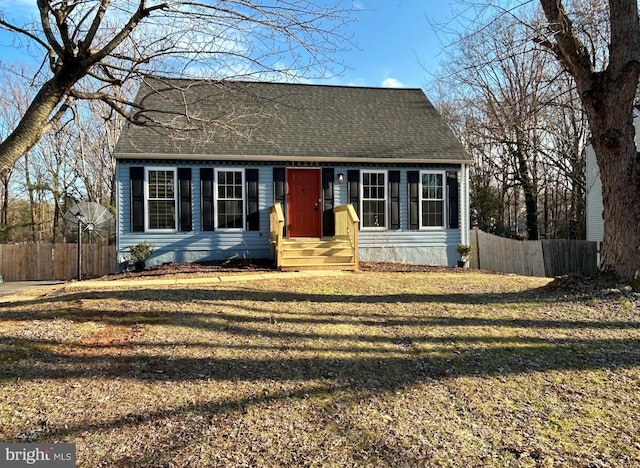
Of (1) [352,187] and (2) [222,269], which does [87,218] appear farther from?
(1) [352,187]

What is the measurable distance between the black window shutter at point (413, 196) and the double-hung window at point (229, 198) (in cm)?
476

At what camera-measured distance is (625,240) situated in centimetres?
616

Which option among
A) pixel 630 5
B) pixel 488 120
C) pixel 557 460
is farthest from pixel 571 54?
pixel 488 120

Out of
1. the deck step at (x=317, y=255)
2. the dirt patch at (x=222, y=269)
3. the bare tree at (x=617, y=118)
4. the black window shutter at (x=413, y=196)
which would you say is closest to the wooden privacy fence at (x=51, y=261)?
the dirt patch at (x=222, y=269)

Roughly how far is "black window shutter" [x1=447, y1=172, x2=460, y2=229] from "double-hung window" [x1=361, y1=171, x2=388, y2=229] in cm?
192

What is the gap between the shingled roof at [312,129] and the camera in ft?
38.6

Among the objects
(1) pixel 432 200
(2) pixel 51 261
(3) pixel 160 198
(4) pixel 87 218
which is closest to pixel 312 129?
(1) pixel 432 200

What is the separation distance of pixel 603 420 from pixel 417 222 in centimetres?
1009

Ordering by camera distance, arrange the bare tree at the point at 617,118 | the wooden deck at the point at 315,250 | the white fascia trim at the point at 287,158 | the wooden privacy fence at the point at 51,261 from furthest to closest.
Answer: the wooden privacy fence at the point at 51,261, the white fascia trim at the point at 287,158, the wooden deck at the point at 315,250, the bare tree at the point at 617,118

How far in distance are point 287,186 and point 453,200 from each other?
4.87 metres

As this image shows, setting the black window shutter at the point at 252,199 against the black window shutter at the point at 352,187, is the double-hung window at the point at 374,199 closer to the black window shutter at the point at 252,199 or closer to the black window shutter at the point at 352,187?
the black window shutter at the point at 352,187

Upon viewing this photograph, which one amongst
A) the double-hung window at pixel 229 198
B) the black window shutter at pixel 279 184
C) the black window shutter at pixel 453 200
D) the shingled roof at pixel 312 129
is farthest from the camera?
the black window shutter at pixel 453 200

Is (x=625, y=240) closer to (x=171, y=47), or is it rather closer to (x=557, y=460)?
(x=557, y=460)

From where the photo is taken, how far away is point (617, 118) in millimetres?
6125
